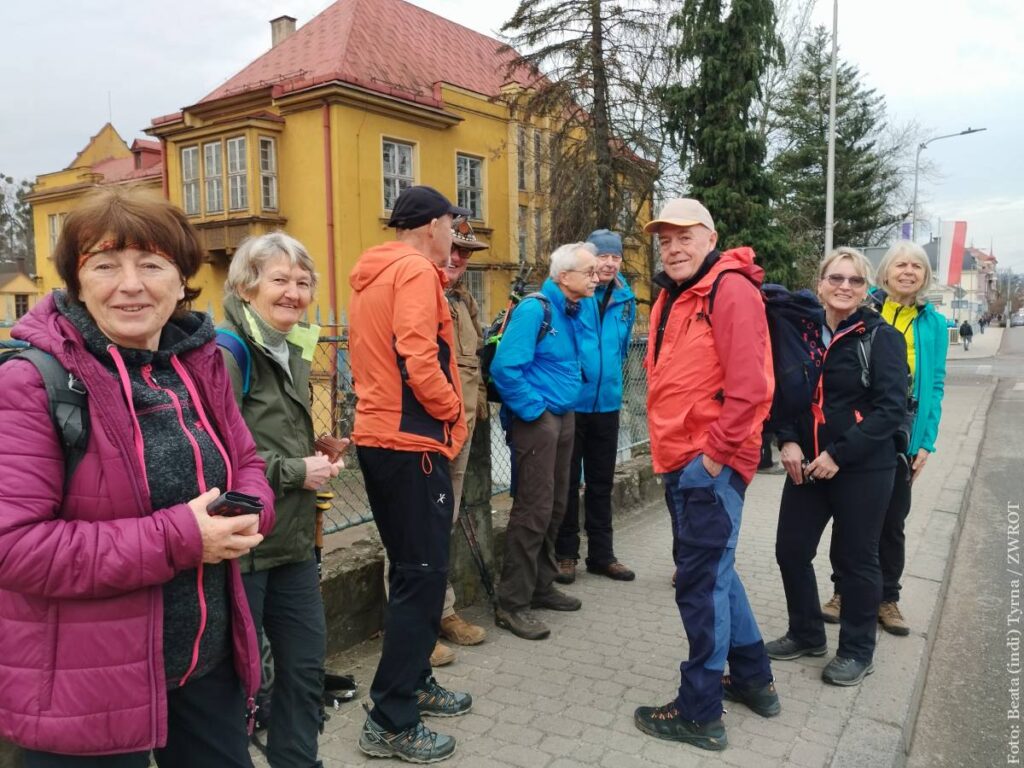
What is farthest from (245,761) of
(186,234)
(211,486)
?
(186,234)

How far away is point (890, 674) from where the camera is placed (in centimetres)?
374

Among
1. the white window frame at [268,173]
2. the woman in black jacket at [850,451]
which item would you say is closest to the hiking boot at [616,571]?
the woman in black jacket at [850,451]

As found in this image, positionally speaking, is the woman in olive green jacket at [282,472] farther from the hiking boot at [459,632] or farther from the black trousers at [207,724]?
the hiking boot at [459,632]

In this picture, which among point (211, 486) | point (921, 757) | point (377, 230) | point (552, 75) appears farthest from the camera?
point (377, 230)

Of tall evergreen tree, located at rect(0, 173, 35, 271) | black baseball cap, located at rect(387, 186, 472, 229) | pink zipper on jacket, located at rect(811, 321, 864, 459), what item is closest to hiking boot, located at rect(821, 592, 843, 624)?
pink zipper on jacket, located at rect(811, 321, 864, 459)

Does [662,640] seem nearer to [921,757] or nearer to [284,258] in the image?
[921,757]

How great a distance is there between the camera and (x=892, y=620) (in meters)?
4.27

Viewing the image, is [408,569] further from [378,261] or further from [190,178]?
[190,178]

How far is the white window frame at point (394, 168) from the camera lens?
20625 mm

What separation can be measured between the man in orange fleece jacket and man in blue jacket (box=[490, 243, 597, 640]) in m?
1.05

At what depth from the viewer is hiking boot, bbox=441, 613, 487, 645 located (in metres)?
4.01

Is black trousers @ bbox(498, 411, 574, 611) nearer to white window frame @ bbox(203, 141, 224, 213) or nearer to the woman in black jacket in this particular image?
the woman in black jacket

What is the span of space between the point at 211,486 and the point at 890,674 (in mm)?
3446

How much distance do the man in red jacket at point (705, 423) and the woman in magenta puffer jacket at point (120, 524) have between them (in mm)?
1808
